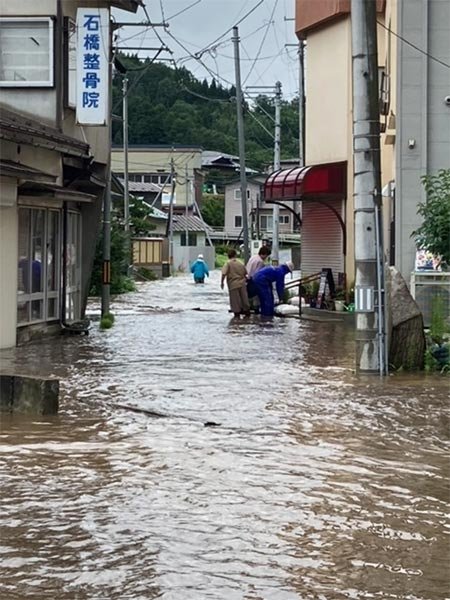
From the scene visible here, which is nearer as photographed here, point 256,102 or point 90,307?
point 90,307

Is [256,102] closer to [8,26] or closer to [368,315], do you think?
[8,26]

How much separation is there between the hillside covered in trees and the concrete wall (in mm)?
37394

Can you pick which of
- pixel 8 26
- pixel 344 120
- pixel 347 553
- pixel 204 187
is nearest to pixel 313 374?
pixel 347 553

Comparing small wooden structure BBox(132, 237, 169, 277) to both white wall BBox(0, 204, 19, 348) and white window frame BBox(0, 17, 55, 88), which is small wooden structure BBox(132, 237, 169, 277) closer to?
white window frame BBox(0, 17, 55, 88)

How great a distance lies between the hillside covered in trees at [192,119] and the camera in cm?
6756

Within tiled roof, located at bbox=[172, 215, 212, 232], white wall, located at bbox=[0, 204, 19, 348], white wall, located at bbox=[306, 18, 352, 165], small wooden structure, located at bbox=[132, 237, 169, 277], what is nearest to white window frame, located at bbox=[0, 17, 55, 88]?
white wall, located at bbox=[0, 204, 19, 348]

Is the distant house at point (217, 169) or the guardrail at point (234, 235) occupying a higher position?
the distant house at point (217, 169)

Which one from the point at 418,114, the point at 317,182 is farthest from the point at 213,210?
the point at 418,114

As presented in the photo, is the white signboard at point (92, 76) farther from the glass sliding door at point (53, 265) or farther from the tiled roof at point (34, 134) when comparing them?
the glass sliding door at point (53, 265)

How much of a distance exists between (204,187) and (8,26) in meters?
96.7

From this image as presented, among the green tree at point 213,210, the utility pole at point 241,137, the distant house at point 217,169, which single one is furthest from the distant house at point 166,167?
the utility pole at point 241,137

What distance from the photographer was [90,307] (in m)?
30.2

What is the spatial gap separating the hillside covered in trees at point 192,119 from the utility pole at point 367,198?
44351mm

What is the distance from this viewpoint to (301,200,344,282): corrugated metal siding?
29.1 m
